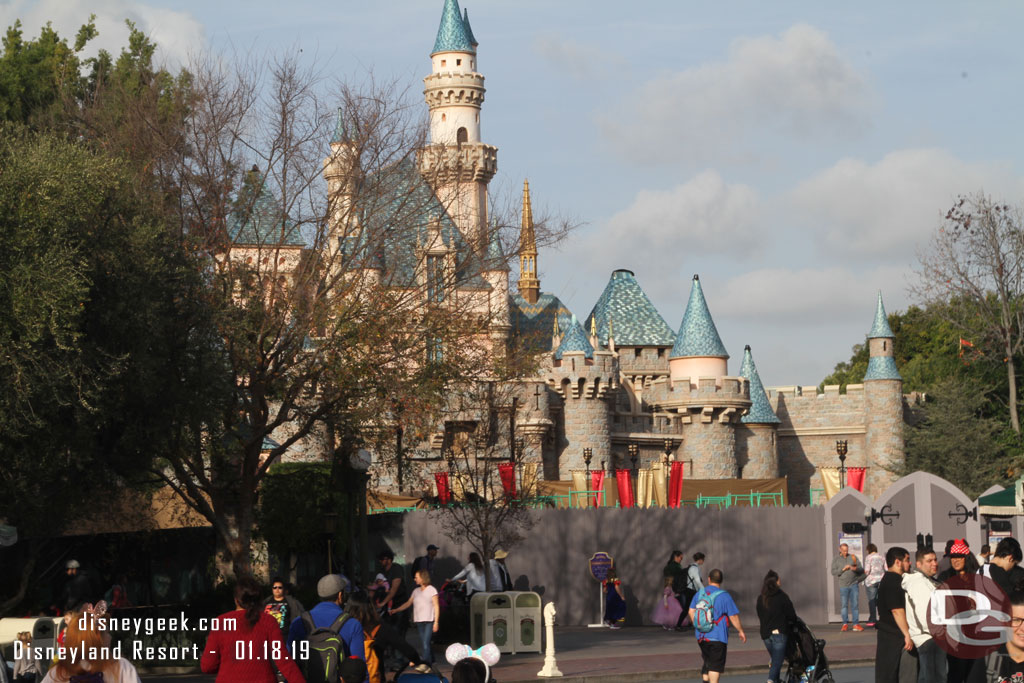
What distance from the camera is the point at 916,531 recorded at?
71.7ft

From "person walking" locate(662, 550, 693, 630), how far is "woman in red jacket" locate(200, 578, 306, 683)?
15066 mm

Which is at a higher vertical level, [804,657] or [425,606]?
[425,606]

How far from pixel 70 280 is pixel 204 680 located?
15.1 ft

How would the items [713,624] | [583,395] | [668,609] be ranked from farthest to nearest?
[583,395], [668,609], [713,624]

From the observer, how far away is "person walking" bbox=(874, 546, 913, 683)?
33.2ft

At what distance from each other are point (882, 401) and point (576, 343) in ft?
48.7

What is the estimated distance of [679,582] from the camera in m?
22.7

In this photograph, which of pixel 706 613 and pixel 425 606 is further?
pixel 425 606

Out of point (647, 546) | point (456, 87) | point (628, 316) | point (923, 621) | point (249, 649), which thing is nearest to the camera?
point (249, 649)

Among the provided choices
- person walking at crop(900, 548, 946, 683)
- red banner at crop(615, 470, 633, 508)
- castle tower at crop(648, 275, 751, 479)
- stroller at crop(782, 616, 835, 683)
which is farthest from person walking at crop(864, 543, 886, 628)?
castle tower at crop(648, 275, 751, 479)

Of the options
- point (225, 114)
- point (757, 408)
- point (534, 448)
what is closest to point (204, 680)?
point (225, 114)

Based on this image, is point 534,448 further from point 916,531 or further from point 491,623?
point 491,623

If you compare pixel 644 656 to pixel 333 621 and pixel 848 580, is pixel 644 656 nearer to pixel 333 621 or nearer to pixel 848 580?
pixel 848 580

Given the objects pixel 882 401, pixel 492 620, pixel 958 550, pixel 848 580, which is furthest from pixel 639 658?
pixel 882 401
